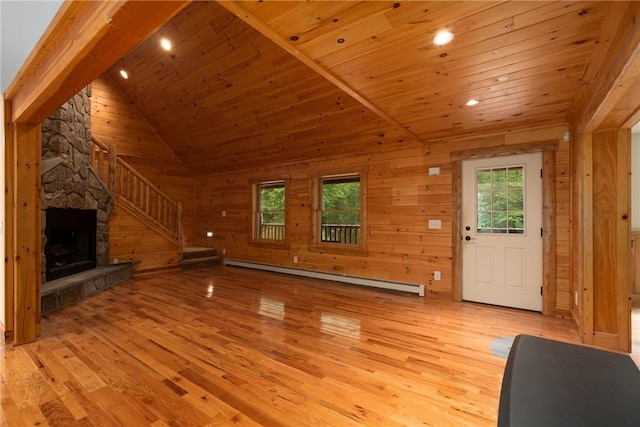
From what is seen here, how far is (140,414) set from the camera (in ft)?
5.51

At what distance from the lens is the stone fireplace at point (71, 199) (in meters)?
4.03

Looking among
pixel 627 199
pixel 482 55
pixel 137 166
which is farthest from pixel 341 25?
pixel 137 166

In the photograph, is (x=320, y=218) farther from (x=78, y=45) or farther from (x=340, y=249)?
(x=78, y=45)

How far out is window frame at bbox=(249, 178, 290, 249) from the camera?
5852 mm

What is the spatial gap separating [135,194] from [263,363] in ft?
16.1

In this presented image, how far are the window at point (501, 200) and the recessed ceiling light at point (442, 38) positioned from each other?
7.88 ft

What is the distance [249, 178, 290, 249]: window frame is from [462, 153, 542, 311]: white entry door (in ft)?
10.5

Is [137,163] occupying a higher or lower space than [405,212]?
higher

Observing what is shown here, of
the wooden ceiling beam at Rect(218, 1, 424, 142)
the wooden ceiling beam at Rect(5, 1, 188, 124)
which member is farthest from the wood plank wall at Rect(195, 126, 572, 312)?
the wooden ceiling beam at Rect(5, 1, 188, 124)

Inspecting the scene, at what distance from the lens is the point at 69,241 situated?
467 cm

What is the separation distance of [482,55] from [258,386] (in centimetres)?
280

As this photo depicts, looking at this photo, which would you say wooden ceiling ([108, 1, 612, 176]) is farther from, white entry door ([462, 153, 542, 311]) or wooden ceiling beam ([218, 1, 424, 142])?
white entry door ([462, 153, 542, 311])

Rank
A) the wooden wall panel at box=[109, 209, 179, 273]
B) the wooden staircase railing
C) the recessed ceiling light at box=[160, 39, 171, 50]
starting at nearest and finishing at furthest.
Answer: the recessed ceiling light at box=[160, 39, 171, 50] < the wooden wall panel at box=[109, 209, 179, 273] < the wooden staircase railing

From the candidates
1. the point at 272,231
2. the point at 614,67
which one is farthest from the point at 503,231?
the point at 272,231
